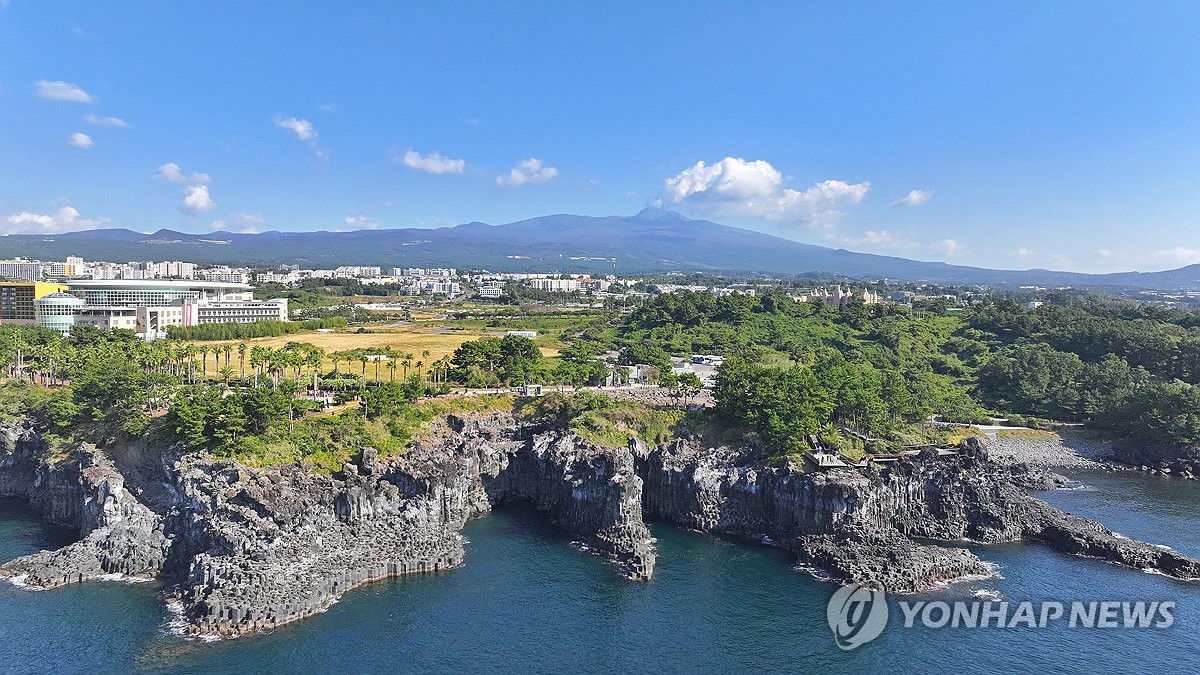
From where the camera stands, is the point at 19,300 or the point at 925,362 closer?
the point at 925,362

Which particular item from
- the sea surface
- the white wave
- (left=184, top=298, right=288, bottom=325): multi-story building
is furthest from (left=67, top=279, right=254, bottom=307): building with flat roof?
the white wave

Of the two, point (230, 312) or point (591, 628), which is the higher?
point (230, 312)

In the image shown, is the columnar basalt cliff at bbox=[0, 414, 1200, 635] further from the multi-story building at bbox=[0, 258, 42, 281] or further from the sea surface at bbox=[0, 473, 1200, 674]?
the multi-story building at bbox=[0, 258, 42, 281]

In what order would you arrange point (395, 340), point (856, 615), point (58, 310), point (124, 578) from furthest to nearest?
point (395, 340) < point (58, 310) < point (124, 578) < point (856, 615)

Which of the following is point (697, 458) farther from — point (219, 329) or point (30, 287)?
point (30, 287)

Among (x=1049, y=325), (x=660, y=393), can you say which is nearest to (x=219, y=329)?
(x=660, y=393)

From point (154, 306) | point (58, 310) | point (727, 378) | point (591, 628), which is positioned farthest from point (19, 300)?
point (591, 628)

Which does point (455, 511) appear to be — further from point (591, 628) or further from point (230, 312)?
point (230, 312)
